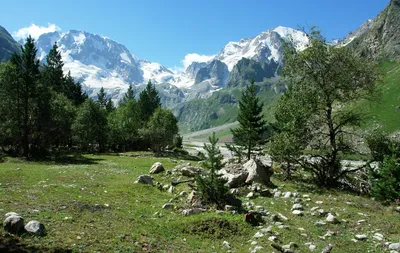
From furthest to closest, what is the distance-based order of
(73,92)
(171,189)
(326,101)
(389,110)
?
1. (389,110)
2. (73,92)
3. (326,101)
4. (171,189)

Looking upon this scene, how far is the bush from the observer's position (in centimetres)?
2150

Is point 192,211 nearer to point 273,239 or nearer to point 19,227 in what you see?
point 273,239

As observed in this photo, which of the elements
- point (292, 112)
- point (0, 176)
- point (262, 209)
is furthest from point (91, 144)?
point (262, 209)

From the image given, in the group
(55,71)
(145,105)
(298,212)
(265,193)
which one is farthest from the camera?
(145,105)

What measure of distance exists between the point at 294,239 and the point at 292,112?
55.3ft

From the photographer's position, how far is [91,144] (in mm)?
82750

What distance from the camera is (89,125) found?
74.5 meters

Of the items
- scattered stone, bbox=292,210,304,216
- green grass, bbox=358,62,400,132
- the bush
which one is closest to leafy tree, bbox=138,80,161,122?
the bush

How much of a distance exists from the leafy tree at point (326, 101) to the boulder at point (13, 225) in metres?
22.3

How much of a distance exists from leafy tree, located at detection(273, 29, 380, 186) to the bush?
17.3 ft

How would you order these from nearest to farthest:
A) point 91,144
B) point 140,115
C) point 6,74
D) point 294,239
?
point 294,239 → point 6,74 → point 91,144 → point 140,115

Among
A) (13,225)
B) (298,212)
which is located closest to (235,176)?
(298,212)

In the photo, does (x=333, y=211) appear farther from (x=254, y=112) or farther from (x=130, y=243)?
(x=254, y=112)

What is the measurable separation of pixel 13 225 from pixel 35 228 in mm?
818
